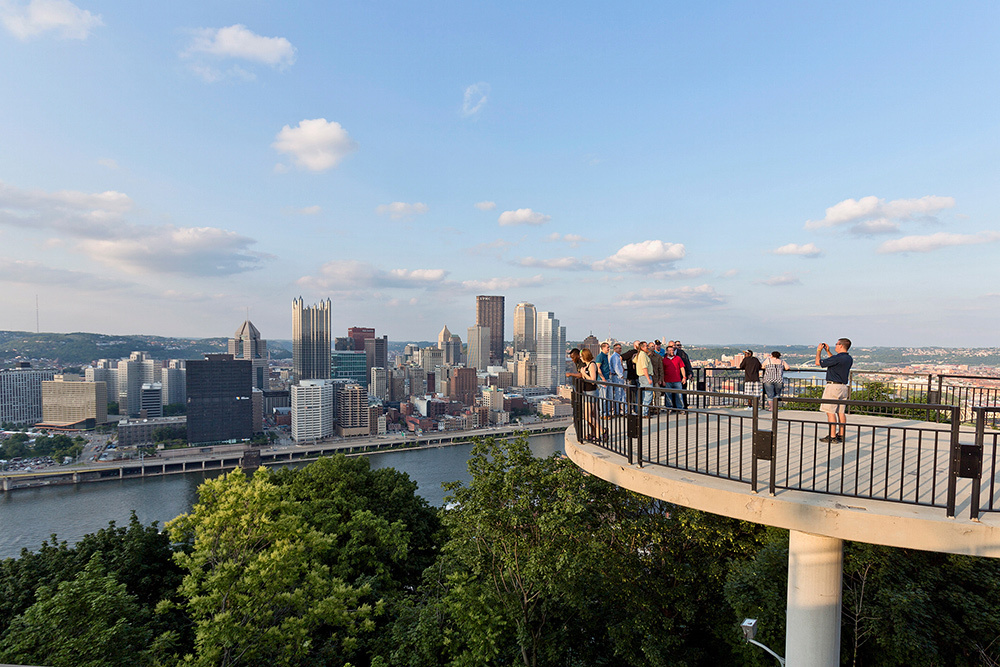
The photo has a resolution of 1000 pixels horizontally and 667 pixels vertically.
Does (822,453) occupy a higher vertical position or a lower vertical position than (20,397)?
higher

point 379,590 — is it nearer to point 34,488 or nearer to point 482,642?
point 482,642

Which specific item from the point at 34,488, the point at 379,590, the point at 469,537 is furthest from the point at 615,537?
the point at 34,488

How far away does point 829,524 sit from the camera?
454cm

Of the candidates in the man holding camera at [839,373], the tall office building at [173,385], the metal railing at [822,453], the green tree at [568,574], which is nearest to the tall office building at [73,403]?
the tall office building at [173,385]

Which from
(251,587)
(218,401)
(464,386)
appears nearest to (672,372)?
(251,587)

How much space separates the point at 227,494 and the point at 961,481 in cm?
1476

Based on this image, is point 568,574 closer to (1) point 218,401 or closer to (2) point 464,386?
(1) point 218,401

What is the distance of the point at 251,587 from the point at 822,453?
40.6 feet

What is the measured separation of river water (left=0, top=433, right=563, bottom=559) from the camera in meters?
55.5

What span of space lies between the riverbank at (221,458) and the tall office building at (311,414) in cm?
399

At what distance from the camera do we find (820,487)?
5172mm

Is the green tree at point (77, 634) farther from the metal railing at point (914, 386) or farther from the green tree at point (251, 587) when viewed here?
the metal railing at point (914, 386)

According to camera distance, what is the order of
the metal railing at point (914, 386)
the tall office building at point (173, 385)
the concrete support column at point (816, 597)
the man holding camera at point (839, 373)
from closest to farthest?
1. the concrete support column at point (816, 597)
2. the man holding camera at point (839, 373)
3. the metal railing at point (914, 386)
4. the tall office building at point (173, 385)

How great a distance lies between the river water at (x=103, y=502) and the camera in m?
55.5
